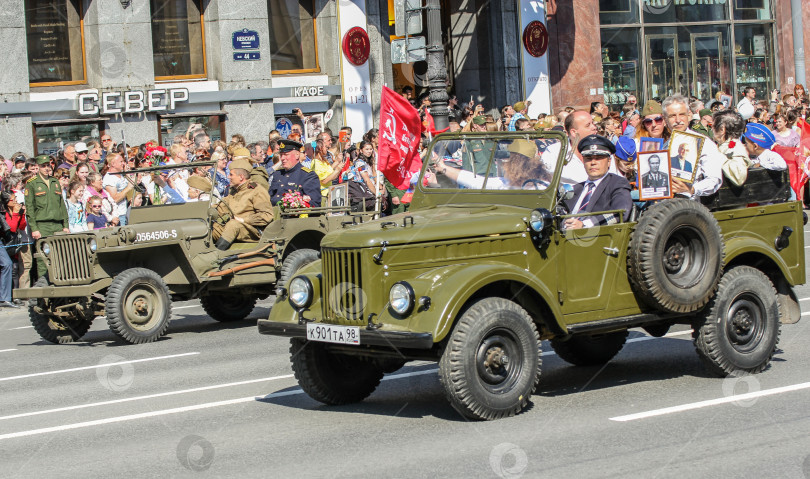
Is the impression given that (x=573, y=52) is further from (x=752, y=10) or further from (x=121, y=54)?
(x=121, y=54)

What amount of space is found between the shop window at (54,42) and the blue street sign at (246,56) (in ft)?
10.5

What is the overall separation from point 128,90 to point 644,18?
1418 centimetres

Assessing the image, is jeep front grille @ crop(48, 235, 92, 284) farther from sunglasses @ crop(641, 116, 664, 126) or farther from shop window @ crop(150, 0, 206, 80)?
shop window @ crop(150, 0, 206, 80)

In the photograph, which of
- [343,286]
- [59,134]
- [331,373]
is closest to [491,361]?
[343,286]

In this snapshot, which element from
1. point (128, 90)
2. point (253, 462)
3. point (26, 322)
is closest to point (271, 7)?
point (128, 90)

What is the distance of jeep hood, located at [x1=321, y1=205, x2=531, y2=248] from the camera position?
24.0ft

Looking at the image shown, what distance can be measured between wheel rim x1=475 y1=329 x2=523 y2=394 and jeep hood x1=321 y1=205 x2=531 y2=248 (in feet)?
2.40

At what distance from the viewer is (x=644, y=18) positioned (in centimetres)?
3019

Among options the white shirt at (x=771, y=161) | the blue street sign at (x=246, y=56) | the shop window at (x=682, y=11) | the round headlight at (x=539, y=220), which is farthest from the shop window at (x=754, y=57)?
the round headlight at (x=539, y=220)

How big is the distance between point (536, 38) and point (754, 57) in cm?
824

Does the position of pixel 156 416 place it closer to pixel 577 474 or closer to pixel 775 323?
pixel 577 474

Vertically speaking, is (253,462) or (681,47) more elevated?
(681,47)

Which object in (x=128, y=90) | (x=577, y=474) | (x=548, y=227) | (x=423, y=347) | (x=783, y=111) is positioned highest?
(x=128, y=90)

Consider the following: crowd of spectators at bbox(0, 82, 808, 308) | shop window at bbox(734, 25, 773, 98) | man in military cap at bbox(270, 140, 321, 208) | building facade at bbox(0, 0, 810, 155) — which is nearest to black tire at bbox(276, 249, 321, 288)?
crowd of spectators at bbox(0, 82, 808, 308)
